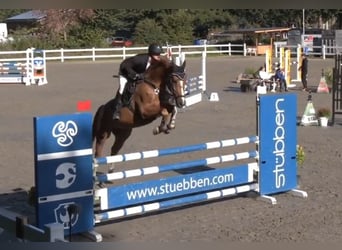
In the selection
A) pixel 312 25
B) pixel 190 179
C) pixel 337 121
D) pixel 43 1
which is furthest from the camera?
pixel 312 25

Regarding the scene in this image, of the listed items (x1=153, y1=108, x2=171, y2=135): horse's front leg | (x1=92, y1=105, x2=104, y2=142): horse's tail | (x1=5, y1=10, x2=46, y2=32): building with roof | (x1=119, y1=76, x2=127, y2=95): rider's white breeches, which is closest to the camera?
(x1=153, y1=108, x2=171, y2=135): horse's front leg

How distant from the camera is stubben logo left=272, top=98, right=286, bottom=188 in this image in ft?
21.9

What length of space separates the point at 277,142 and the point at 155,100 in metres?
1.42

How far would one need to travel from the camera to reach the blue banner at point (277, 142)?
6605mm

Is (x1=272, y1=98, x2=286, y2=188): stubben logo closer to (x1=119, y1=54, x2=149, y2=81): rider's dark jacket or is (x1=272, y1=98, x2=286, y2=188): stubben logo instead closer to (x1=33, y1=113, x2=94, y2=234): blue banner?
(x1=119, y1=54, x2=149, y2=81): rider's dark jacket

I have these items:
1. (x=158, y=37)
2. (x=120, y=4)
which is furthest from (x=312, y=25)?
(x=120, y=4)

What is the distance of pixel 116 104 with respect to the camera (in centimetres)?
680

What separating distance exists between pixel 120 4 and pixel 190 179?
4509mm

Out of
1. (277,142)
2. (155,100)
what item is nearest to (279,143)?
(277,142)

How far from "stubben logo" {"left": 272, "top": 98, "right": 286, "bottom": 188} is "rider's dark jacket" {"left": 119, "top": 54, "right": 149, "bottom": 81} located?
152 cm

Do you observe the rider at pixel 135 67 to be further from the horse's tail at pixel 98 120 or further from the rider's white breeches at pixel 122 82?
the horse's tail at pixel 98 120

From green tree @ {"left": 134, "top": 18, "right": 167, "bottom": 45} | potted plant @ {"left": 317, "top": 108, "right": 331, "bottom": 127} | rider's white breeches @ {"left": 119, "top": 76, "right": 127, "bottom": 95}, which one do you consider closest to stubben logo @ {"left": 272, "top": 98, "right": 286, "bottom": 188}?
rider's white breeches @ {"left": 119, "top": 76, "right": 127, "bottom": 95}

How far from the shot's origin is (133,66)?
679cm

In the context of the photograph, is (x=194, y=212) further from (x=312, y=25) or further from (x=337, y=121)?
(x=312, y=25)
